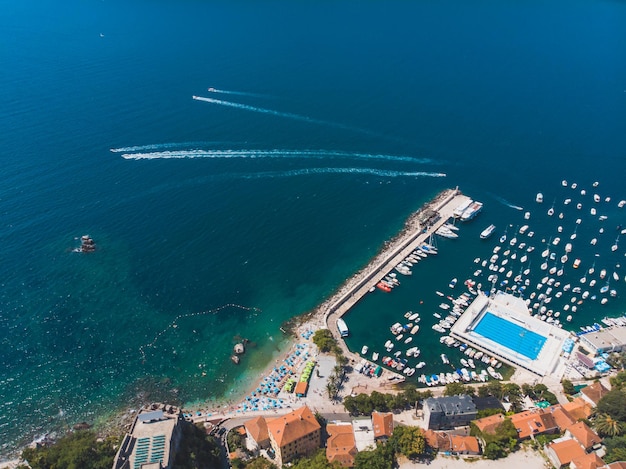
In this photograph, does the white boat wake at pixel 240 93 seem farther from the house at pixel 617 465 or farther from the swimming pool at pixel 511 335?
the house at pixel 617 465

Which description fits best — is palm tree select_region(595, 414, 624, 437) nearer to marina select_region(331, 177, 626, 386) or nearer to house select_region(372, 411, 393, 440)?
marina select_region(331, 177, 626, 386)

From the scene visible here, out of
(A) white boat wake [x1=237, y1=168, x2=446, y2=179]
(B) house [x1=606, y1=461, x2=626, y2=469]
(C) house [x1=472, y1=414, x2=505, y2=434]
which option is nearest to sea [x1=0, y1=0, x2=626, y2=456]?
(A) white boat wake [x1=237, y1=168, x2=446, y2=179]

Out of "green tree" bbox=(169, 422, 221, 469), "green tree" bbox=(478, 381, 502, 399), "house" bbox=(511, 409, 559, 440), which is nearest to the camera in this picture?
"green tree" bbox=(169, 422, 221, 469)

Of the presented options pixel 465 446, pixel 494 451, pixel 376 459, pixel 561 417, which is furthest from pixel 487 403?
pixel 376 459

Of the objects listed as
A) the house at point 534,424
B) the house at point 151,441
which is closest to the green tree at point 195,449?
the house at point 151,441

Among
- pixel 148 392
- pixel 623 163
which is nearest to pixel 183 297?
pixel 148 392

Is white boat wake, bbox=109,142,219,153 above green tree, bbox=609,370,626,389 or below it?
below

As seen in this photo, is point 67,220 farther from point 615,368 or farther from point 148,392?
point 615,368
